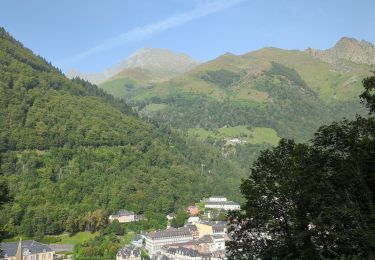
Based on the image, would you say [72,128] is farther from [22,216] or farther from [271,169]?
[271,169]

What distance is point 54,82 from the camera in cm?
17450

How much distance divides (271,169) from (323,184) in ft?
12.7

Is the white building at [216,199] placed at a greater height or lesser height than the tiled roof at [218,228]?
greater

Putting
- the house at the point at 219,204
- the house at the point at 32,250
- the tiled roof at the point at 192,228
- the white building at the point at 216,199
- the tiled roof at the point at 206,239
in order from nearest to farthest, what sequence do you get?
the house at the point at 32,250 < the tiled roof at the point at 206,239 < the tiled roof at the point at 192,228 < the house at the point at 219,204 < the white building at the point at 216,199

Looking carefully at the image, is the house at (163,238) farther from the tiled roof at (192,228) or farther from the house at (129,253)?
the house at (129,253)

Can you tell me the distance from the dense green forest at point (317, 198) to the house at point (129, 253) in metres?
64.0

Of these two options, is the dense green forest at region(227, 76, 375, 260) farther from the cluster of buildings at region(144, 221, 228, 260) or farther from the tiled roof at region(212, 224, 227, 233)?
the tiled roof at region(212, 224, 227, 233)

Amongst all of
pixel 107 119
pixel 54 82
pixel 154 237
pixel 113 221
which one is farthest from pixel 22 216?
pixel 54 82

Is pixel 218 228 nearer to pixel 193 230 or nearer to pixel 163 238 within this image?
pixel 193 230

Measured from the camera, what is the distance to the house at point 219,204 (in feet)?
442

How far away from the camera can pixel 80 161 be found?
130 m

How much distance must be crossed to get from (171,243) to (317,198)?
83.5 meters

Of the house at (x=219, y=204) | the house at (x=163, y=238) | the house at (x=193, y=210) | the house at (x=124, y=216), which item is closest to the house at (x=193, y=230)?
the house at (x=163, y=238)

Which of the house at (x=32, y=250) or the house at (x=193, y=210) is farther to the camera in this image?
the house at (x=193, y=210)
